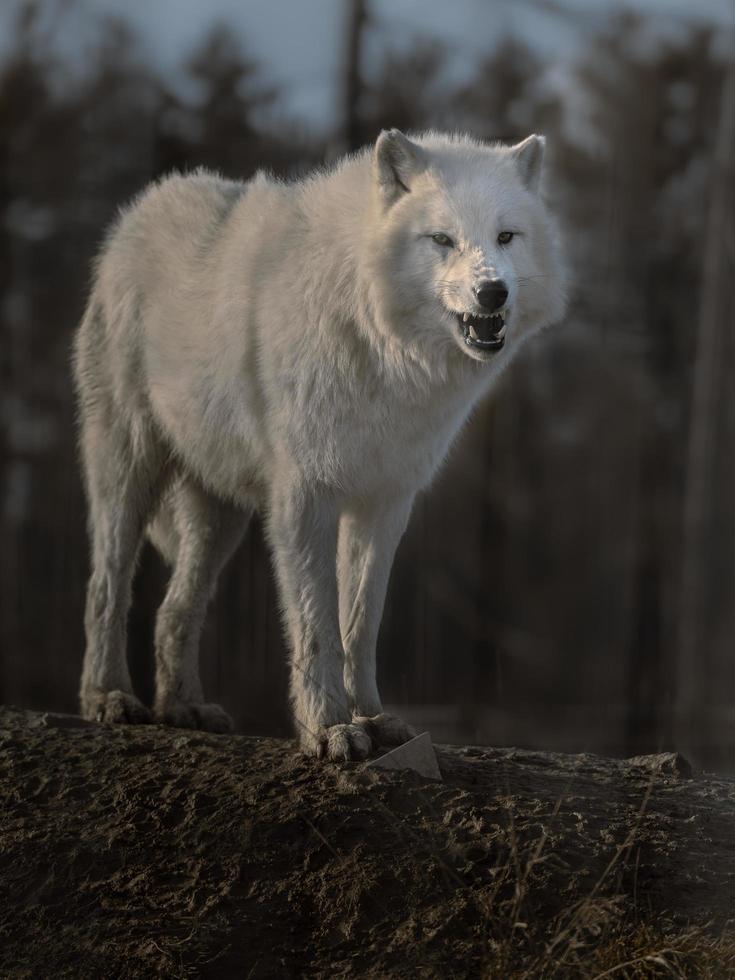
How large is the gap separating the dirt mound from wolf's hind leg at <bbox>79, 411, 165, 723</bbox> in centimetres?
77

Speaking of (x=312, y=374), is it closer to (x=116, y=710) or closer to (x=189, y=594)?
(x=189, y=594)

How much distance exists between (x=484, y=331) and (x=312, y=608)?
0.97 meters

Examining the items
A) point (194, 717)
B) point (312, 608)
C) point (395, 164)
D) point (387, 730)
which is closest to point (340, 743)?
point (387, 730)

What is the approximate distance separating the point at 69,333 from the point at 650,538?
131 inches

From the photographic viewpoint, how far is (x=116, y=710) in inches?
161

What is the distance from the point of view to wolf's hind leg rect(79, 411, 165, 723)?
4.30 meters

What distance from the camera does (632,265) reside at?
6551 millimetres

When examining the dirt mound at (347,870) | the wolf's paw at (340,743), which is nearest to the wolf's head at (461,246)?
the wolf's paw at (340,743)

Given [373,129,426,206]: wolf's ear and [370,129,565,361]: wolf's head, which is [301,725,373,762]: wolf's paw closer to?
[370,129,565,361]: wolf's head

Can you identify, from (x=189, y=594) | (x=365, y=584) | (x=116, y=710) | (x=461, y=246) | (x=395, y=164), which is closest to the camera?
(x=461, y=246)

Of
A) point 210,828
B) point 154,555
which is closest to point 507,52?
point 154,555

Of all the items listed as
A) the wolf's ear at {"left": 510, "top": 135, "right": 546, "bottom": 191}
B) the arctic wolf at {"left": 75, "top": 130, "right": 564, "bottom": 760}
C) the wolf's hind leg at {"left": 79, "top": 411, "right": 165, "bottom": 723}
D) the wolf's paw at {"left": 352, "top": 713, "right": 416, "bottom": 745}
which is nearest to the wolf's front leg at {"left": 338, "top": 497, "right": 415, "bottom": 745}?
the arctic wolf at {"left": 75, "top": 130, "right": 564, "bottom": 760}

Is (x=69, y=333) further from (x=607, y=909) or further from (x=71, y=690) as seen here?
(x=607, y=909)

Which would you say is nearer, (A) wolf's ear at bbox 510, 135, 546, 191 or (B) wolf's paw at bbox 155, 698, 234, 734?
(A) wolf's ear at bbox 510, 135, 546, 191
